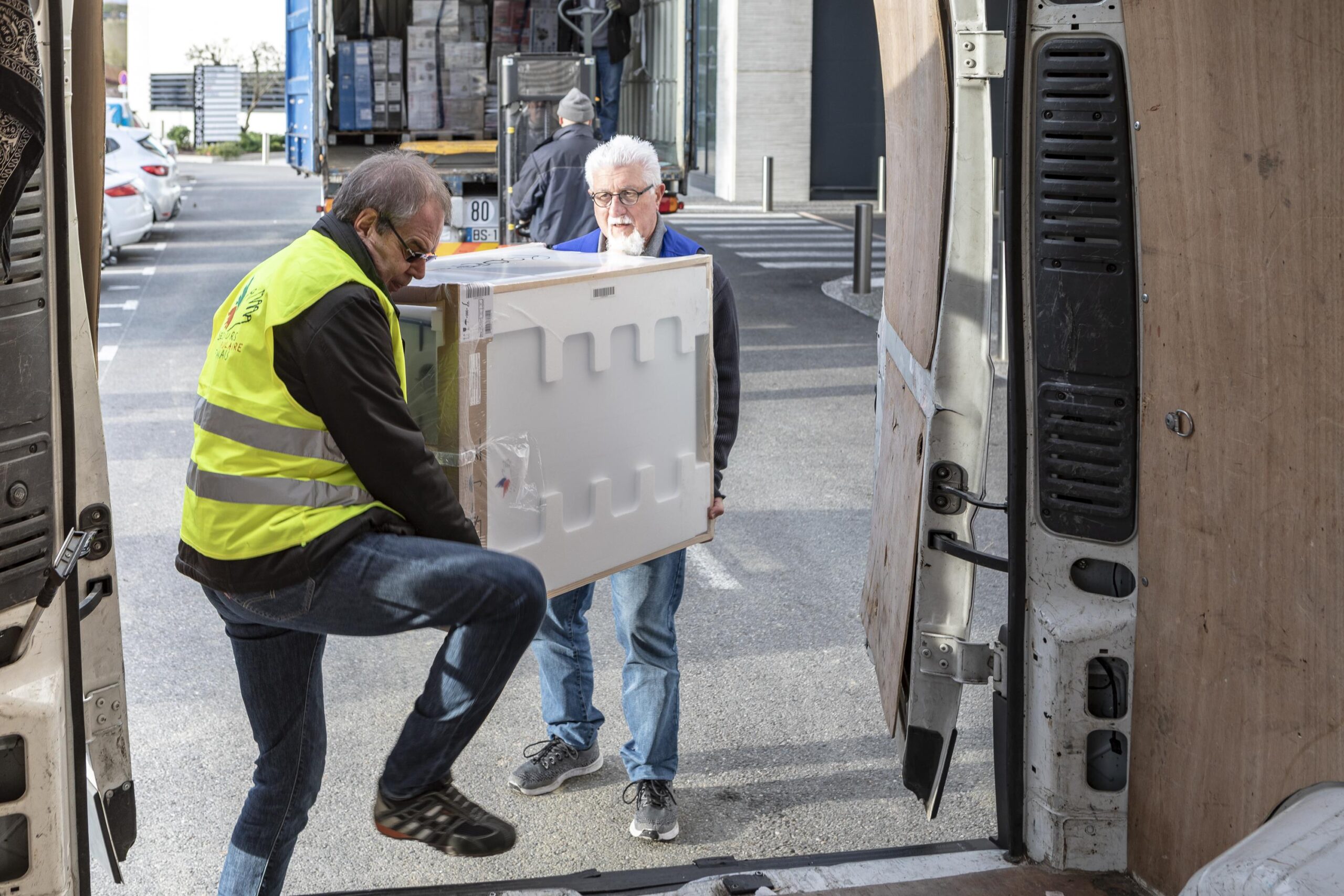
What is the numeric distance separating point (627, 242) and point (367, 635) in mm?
1599

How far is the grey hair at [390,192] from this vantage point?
3.09 m

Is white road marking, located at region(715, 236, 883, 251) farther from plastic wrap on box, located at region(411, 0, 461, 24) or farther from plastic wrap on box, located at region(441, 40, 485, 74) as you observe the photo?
plastic wrap on box, located at region(411, 0, 461, 24)

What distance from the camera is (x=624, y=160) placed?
4.24 meters

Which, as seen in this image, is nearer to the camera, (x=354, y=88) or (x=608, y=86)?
(x=354, y=88)

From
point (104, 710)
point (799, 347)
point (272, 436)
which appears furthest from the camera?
point (799, 347)

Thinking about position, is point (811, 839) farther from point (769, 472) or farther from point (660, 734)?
point (769, 472)

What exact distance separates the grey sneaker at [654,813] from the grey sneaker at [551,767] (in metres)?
0.35

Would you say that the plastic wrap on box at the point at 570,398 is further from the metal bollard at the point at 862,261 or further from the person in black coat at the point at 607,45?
the metal bollard at the point at 862,261

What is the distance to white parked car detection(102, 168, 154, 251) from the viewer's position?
62.9 feet

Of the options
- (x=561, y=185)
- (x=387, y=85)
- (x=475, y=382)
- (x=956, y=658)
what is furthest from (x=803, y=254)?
(x=475, y=382)

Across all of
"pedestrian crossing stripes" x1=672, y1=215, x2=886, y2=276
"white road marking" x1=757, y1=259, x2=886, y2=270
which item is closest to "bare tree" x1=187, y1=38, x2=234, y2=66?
"pedestrian crossing stripes" x1=672, y1=215, x2=886, y2=276

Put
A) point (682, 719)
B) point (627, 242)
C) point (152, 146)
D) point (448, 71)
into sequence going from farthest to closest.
Answer: point (152, 146) → point (448, 71) → point (682, 719) → point (627, 242)

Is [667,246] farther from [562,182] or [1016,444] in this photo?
[562,182]

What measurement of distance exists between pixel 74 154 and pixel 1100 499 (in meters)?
2.20
